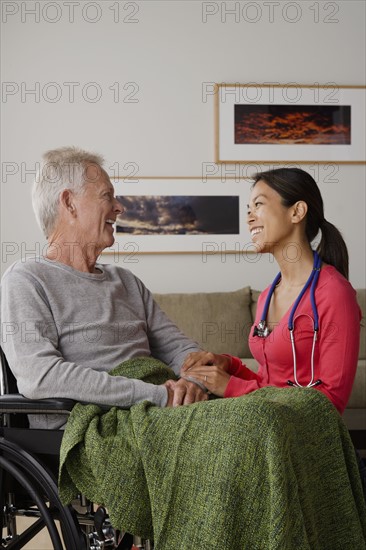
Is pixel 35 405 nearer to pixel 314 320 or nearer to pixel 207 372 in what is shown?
pixel 207 372

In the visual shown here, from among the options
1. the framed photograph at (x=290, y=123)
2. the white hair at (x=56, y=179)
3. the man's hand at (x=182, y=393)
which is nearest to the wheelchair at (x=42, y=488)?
the man's hand at (x=182, y=393)

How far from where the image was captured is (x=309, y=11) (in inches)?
195

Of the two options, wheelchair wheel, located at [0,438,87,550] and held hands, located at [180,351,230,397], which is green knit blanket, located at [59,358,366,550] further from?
held hands, located at [180,351,230,397]

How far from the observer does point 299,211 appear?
7.75 ft

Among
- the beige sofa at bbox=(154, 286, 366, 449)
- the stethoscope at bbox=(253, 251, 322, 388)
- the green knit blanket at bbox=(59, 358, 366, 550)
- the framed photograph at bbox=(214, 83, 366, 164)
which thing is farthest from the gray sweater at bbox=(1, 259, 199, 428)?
the framed photograph at bbox=(214, 83, 366, 164)

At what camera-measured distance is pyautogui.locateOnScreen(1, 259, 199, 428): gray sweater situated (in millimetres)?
1980

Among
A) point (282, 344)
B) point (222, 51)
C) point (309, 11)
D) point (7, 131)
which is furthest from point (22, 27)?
point (282, 344)

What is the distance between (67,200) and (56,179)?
69 millimetres

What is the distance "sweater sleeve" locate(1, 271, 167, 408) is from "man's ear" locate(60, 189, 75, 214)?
0.32m

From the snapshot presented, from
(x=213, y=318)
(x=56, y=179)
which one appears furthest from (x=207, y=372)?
(x=213, y=318)

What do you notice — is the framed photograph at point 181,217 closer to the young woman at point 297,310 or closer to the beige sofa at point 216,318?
the beige sofa at point 216,318

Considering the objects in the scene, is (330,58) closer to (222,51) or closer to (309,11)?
(309,11)

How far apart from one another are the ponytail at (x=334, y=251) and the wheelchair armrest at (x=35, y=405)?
894 mm

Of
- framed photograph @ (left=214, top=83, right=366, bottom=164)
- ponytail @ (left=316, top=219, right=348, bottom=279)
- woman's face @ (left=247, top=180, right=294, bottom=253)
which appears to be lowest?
ponytail @ (left=316, top=219, right=348, bottom=279)
